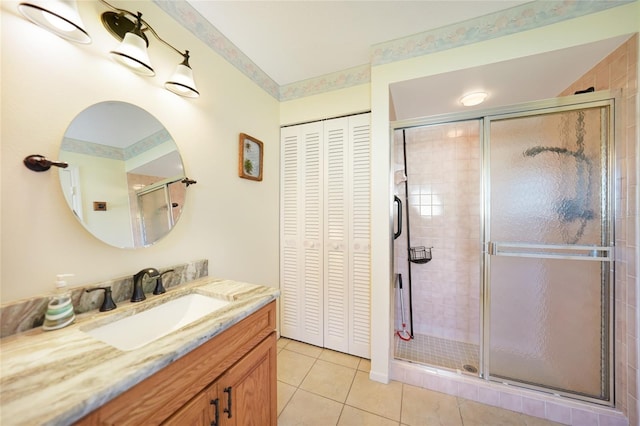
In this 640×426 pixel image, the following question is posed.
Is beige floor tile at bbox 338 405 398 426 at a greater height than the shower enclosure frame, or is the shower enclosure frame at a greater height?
the shower enclosure frame

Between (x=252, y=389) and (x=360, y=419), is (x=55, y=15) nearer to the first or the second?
(x=252, y=389)

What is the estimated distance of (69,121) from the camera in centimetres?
89

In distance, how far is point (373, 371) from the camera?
172 cm

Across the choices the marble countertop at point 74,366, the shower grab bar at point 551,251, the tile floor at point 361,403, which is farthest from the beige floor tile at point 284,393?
the shower grab bar at point 551,251

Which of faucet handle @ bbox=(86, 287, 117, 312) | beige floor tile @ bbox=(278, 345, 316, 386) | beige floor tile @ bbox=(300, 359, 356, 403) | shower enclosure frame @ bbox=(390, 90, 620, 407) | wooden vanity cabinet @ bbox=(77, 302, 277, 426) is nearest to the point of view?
wooden vanity cabinet @ bbox=(77, 302, 277, 426)

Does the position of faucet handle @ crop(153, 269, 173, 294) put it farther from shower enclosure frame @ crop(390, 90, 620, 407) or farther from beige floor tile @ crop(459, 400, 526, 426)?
beige floor tile @ crop(459, 400, 526, 426)

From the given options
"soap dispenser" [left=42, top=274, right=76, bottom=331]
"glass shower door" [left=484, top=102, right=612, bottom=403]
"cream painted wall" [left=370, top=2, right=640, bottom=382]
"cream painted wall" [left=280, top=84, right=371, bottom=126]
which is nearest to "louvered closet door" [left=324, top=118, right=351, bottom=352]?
"cream painted wall" [left=280, top=84, right=371, bottom=126]

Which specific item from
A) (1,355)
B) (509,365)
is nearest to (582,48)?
(509,365)

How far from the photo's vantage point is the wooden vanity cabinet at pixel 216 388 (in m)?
0.59

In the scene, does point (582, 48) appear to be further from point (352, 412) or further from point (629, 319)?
point (352, 412)

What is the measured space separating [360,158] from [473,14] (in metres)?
1.14

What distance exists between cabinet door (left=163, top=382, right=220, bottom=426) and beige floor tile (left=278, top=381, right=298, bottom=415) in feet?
2.78

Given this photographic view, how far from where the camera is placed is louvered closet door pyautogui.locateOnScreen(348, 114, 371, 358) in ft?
6.29

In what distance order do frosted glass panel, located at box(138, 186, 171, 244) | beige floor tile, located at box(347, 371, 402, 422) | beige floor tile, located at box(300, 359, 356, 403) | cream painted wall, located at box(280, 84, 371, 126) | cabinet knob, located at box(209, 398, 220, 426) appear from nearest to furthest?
cabinet knob, located at box(209, 398, 220, 426) < frosted glass panel, located at box(138, 186, 171, 244) < beige floor tile, located at box(347, 371, 402, 422) < beige floor tile, located at box(300, 359, 356, 403) < cream painted wall, located at box(280, 84, 371, 126)
